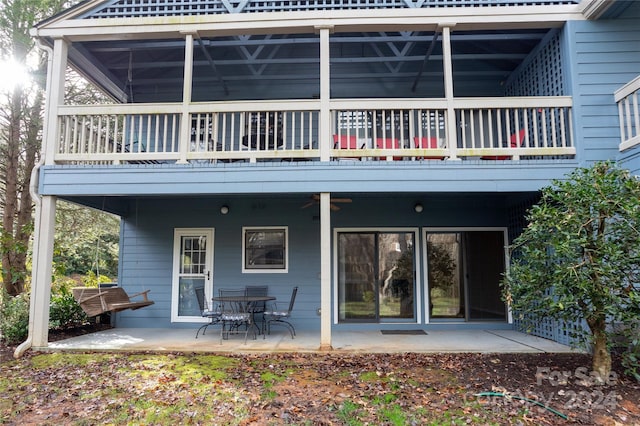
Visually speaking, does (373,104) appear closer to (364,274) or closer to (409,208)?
(409,208)

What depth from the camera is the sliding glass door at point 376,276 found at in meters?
7.59

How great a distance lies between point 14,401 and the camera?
3.93m

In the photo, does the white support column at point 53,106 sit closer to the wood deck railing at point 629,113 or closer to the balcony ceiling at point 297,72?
the balcony ceiling at point 297,72

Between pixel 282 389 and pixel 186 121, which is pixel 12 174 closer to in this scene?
pixel 186 121

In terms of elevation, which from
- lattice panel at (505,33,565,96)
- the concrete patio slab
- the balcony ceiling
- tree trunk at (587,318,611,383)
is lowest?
the concrete patio slab

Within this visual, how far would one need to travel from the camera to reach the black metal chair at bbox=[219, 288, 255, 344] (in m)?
6.37

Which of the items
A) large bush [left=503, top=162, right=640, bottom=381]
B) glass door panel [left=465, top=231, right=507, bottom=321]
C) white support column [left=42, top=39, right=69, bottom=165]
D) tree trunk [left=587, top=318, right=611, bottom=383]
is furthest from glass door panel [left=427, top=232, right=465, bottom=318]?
white support column [left=42, top=39, right=69, bottom=165]

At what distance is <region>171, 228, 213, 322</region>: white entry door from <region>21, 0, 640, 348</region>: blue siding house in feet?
0.13

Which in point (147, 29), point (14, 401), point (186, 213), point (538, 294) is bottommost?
point (14, 401)

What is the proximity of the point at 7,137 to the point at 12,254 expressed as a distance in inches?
106

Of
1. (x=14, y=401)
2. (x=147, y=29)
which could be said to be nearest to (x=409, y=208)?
(x=147, y=29)

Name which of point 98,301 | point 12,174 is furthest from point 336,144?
point 12,174

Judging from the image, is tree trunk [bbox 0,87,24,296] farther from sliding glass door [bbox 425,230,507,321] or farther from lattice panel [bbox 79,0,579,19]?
sliding glass door [bbox 425,230,507,321]

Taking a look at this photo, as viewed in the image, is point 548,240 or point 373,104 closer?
point 548,240
